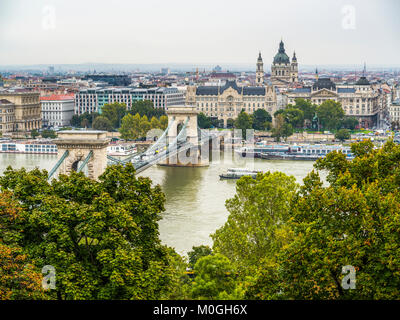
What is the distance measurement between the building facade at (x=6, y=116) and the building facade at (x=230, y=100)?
6.49m

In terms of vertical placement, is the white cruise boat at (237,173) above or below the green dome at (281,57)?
below

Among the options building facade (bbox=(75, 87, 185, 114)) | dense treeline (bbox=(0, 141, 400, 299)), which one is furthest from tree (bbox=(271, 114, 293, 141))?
→ dense treeline (bbox=(0, 141, 400, 299))

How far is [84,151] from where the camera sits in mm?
8906

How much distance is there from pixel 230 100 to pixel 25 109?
7.38 m

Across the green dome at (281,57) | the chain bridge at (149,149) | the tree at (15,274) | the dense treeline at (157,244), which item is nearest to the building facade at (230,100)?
the chain bridge at (149,149)

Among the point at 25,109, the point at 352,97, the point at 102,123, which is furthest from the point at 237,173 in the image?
the point at 352,97

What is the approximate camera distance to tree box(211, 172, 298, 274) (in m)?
5.34

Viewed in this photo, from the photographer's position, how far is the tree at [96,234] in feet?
13.1

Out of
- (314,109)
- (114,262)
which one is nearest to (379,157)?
(114,262)

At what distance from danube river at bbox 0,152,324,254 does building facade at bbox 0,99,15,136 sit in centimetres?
582

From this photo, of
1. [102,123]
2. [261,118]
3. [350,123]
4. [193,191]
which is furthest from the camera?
[350,123]

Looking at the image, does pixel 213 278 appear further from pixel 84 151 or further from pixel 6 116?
pixel 6 116

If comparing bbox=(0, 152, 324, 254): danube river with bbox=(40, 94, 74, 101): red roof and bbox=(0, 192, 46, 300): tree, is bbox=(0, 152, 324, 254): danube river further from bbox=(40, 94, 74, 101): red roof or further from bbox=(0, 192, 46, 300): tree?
bbox=(40, 94, 74, 101): red roof

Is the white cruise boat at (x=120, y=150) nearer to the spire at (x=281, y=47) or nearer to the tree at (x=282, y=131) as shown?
the tree at (x=282, y=131)
